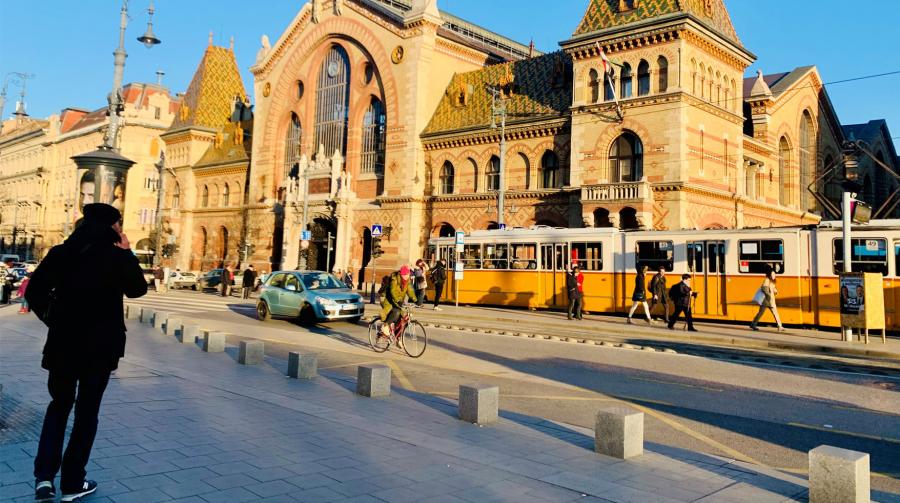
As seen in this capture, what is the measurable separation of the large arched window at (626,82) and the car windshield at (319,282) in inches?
651

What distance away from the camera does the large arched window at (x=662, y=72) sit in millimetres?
28203

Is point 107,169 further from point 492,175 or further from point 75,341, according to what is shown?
point 492,175

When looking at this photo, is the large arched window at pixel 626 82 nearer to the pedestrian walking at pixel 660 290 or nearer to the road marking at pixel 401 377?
the pedestrian walking at pixel 660 290

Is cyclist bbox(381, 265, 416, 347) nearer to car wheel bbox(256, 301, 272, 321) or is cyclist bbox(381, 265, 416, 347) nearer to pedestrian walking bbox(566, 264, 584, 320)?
car wheel bbox(256, 301, 272, 321)

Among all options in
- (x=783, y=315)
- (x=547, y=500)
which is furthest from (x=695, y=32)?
(x=547, y=500)

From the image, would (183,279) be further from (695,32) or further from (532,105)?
(695,32)

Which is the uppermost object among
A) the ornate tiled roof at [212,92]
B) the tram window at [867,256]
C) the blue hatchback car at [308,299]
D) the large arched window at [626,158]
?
the ornate tiled roof at [212,92]

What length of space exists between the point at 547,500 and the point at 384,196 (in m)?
34.7

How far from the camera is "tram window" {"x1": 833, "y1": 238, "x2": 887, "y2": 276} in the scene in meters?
18.1

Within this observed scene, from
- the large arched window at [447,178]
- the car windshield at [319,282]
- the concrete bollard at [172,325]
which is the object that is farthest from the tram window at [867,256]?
the large arched window at [447,178]

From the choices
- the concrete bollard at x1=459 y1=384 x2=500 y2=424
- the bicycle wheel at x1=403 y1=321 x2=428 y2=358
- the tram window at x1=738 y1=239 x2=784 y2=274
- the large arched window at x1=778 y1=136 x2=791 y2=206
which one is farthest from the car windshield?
the large arched window at x1=778 y1=136 x2=791 y2=206

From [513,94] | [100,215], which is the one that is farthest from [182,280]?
[100,215]

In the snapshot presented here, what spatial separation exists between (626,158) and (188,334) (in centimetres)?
2116

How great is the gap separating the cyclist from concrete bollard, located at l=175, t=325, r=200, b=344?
4.50 metres
